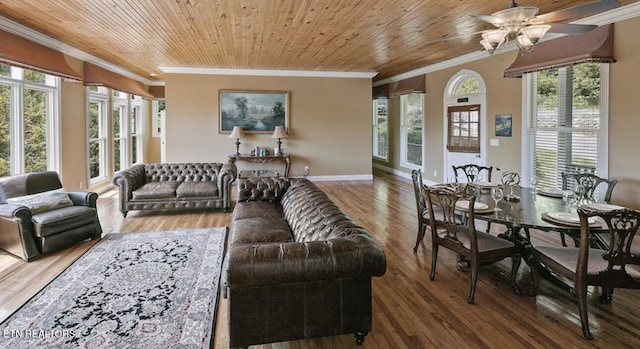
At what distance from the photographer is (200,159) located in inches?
352

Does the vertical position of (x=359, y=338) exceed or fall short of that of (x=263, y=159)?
it falls short

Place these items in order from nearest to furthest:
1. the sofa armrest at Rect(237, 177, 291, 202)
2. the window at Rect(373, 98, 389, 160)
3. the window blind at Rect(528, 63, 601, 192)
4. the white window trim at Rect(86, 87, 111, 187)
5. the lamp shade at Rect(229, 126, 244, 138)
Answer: the sofa armrest at Rect(237, 177, 291, 202), the window blind at Rect(528, 63, 601, 192), the white window trim at Rect(86, 87, 111, 187), the lamp shade at Rect(229, 126, 244, 138), the window at Rect(373, 98, 389, 160)

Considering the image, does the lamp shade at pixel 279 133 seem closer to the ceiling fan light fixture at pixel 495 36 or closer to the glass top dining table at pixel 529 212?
the glass top dining table at pixel 529 212

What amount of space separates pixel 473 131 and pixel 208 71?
604 centimetres

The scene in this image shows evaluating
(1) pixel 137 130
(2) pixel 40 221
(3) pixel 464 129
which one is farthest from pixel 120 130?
(3) pixel 464 129

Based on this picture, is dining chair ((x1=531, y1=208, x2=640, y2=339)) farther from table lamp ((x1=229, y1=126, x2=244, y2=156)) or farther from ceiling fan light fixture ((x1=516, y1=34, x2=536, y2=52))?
table lamp ((x1=229, y1=126, x2=244, y2=156))

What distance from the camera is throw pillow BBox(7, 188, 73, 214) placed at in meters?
4.04

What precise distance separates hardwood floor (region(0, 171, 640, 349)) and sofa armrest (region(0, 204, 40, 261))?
0.38 ft

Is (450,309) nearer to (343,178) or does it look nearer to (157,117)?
(343,178)

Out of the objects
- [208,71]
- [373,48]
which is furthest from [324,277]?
[208,71]

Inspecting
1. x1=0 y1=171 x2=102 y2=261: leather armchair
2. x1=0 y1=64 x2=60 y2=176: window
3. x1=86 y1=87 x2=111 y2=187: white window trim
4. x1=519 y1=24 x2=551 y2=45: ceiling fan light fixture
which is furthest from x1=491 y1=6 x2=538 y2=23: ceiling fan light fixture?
x1=86 y1=87 x2=111 y2=187: white window trim

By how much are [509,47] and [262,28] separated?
13.2 ft

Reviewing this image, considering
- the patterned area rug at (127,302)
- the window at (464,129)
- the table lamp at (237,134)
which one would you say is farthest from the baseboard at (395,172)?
the patterned area rug at (127,302)

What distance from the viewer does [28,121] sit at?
5672 millimetres
